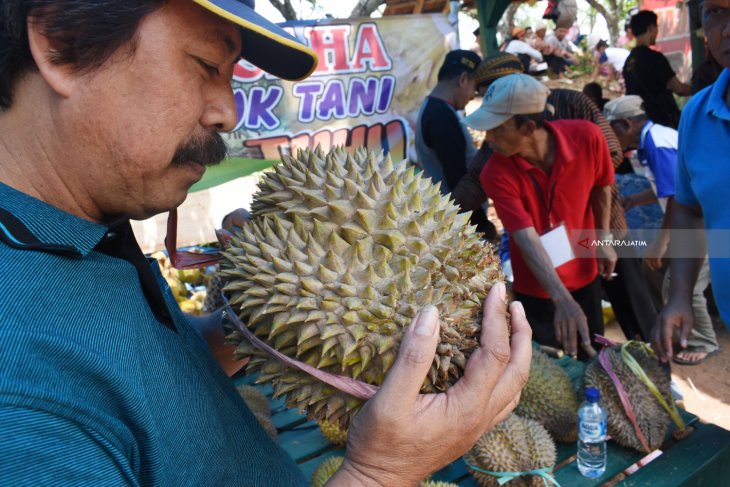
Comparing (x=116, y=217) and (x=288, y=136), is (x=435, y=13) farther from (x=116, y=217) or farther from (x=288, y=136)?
(x=116, y=217)

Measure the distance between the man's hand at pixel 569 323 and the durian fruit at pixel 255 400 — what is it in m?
1.88

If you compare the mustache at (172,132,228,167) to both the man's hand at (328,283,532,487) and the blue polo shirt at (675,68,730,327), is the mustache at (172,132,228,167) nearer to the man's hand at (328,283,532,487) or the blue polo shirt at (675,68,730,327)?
the man's hand at (328,283,532,487)

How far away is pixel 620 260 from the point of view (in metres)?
4.34

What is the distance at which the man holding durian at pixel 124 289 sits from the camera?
83 cm

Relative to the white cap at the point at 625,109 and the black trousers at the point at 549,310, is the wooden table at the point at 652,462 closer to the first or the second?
the black trousers at the point at 549,310

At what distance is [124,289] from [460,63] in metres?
4.58

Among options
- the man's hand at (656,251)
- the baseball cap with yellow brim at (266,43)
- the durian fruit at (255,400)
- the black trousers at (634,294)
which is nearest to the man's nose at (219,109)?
the baseball cap with yellow brim at (266,43)

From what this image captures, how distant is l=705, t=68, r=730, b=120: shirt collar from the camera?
2480 millimetres

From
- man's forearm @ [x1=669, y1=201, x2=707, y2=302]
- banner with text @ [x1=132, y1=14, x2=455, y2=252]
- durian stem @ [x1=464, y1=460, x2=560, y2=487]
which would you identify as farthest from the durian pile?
man's forearm @ [x1=669, y1=201, x2=707, y2=302]

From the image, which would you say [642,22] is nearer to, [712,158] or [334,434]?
[712,158]

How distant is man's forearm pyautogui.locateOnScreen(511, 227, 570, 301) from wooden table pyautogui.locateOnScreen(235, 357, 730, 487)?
1.04 m

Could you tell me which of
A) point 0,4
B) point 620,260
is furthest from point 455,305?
point 620,260

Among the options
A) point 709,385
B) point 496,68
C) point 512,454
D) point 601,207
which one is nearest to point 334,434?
point 512,454

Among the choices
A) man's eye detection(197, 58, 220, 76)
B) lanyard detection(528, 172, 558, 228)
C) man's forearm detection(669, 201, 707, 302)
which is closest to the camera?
man's eye detection(197, 58, 220, 76)
